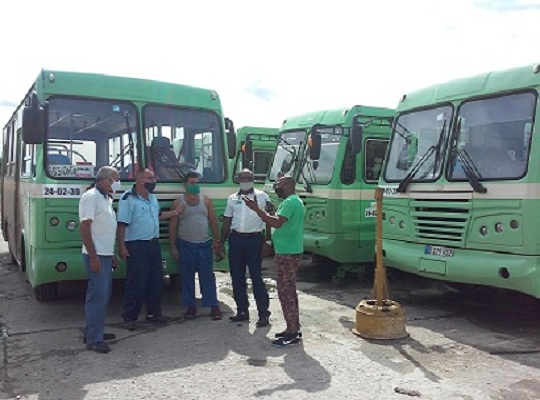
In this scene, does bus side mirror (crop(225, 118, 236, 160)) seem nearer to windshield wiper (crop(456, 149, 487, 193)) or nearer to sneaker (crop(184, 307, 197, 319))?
sneaker (crop(184, 307, 197, 319))

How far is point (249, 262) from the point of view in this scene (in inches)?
259

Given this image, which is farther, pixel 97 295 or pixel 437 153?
pixel 437 153

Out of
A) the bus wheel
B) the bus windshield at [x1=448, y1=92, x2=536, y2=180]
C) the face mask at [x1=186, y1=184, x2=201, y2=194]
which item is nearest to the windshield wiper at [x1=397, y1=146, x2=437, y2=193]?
the bus windshield at [x1=448, y1=92, x2=536, y2=180]

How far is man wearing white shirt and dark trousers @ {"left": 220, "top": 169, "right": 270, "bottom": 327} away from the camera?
6.50 metres

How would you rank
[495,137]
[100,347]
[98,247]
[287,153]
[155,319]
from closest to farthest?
[98,247] → [100,347] → [495,137] → [155,319] → [287,153]

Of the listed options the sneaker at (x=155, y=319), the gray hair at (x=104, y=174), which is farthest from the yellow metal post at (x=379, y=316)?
the gray hair at (x=104, y=174)

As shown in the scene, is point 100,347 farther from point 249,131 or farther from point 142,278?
point 249,131

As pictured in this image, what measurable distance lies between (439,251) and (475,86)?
6.79 feet

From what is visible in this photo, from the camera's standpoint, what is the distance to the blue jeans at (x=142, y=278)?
6434 mm

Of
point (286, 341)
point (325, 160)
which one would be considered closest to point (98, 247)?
point (286, 341)

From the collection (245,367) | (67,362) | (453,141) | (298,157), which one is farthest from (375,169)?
(67,362)

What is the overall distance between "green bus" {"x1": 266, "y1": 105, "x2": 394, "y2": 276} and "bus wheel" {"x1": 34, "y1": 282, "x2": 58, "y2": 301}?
4.06 meters

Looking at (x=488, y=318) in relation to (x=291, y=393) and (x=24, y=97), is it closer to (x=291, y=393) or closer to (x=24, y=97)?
(x=291, y=393)

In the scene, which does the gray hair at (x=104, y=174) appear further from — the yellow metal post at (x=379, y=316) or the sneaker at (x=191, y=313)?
the yellow metal post at (x=379, y=316)
